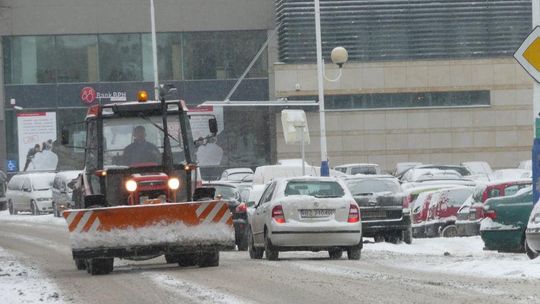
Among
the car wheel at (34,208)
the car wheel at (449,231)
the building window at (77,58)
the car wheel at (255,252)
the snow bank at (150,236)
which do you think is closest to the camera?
the snow bank at (150,236)

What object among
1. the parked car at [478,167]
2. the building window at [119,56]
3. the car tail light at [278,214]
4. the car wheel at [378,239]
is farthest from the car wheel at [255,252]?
the building window at [119,56]

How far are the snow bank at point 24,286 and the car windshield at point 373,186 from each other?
8.46 m

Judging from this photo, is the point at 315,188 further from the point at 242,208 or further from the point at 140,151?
the point at 242,208

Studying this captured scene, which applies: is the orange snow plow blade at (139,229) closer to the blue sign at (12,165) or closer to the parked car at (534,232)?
the parked car at (534,232)

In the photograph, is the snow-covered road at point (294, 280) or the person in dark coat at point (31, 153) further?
the person in dark coat at point (31, 153)

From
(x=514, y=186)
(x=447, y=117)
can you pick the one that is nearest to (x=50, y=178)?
(x=447, y=117)

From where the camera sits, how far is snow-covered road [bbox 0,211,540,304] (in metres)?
13.5

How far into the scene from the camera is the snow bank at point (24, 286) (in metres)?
14.2

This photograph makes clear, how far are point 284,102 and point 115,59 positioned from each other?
9.72 m

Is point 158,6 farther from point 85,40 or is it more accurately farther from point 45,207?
point 45,207

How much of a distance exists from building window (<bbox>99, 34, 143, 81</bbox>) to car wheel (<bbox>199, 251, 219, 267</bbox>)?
46.0 metres

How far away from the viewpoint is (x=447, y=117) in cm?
6209

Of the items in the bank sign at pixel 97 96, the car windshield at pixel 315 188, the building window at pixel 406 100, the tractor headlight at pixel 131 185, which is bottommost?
the car windshield at pixel 315 188

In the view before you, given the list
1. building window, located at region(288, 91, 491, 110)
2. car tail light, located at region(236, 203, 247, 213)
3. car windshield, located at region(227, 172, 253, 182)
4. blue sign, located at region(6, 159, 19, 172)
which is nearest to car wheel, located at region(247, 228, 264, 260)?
car tail light, located at region(236, 203, 247, 213)
